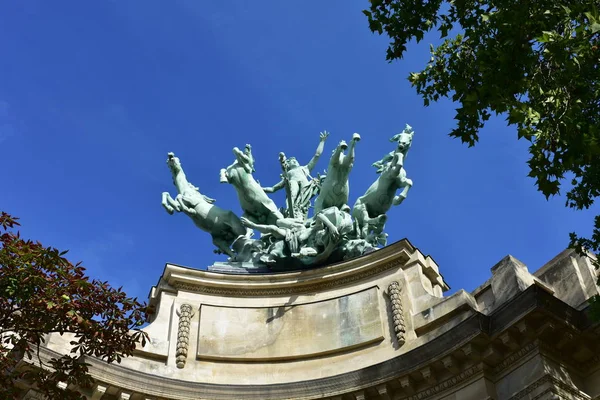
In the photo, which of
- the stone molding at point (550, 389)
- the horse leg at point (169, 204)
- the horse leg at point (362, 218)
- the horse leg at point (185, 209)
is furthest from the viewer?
the horse leg at point (169, 204)

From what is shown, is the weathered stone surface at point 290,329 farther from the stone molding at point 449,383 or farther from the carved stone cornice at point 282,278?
the stone molding at point 449,383

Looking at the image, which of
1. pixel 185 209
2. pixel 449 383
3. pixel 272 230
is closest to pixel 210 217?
pixel 185 209

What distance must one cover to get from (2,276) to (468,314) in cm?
830

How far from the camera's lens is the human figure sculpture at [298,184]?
20.6 m

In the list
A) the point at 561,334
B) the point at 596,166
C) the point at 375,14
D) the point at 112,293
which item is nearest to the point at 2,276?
the point at 112,293

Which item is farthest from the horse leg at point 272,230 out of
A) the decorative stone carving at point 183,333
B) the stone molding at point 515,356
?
the stone molding at point 515,356

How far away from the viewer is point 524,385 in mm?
14016

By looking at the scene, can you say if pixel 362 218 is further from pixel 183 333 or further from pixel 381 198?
pixel 183 333

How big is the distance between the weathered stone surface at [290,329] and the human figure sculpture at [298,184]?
10.1 ft

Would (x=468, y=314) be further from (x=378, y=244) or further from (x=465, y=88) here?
(x=465, y=88)

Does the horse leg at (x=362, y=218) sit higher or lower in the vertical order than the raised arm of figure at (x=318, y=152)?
lower

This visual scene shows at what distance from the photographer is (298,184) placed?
69.1 ft

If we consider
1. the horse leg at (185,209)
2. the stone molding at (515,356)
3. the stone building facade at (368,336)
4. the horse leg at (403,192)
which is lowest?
the stone molding at (515,356)

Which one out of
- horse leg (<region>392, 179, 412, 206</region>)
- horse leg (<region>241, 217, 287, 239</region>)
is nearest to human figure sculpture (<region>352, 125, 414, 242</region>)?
horse leg (<region>392, 179, 412, 206</region>)
